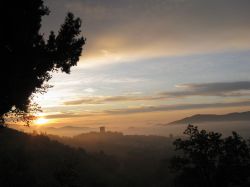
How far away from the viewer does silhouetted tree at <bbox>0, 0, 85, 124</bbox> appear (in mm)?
27094

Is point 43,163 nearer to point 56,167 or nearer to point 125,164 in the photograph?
point 56,167

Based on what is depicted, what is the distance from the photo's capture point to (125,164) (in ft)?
343

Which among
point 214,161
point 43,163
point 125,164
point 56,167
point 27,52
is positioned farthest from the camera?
point 125,164

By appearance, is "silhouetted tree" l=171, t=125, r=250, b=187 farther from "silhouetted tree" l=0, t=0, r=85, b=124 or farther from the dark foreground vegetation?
"silhouetted tree" l=0, t=0, r=85, b=124

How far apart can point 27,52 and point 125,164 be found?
263 feet

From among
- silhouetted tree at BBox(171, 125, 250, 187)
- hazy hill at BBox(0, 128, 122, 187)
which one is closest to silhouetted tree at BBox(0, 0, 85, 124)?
silhouetted tree at BBox(171, 125, 250, 187)

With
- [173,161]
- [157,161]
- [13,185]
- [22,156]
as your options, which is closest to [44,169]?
[22,156]

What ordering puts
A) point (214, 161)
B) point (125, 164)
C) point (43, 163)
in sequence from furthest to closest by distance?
1. point (125, 164)
2. point (43, 163)
3. point (214, 161)

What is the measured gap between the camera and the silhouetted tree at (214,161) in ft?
104

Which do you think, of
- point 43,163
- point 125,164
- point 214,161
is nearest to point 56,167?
point 43,163

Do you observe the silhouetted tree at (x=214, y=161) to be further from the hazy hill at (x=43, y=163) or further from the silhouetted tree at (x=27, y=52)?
the hazy hill at (x=43, y=163)

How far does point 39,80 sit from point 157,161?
8765 cm

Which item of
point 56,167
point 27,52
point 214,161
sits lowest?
point 56,167

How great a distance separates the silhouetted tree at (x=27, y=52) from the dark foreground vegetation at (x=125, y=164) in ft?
30.2
